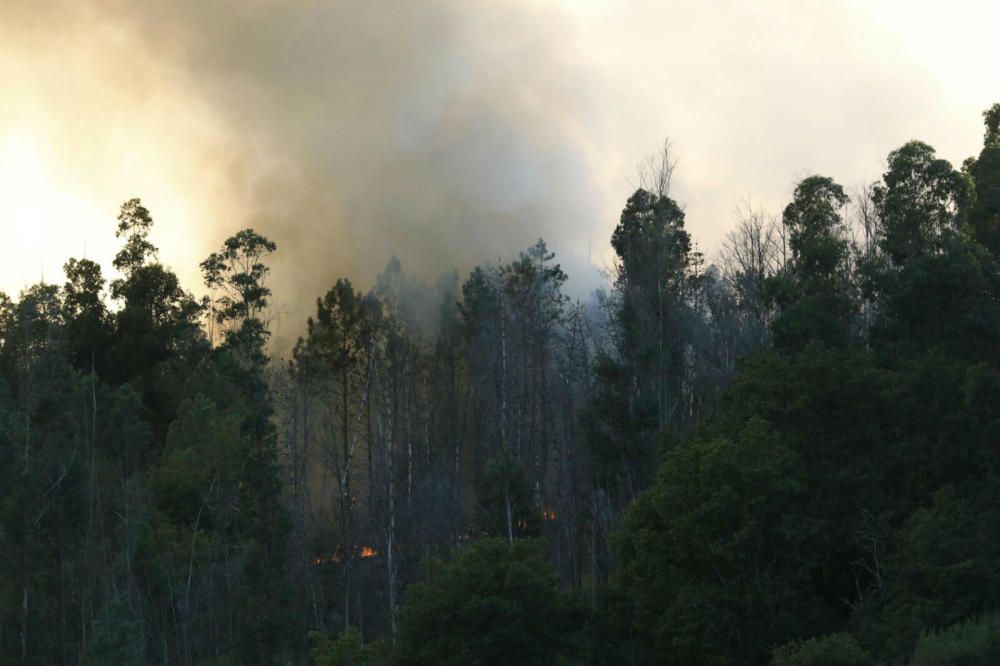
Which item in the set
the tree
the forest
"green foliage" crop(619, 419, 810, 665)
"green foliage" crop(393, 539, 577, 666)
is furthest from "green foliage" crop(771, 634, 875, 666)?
the tree

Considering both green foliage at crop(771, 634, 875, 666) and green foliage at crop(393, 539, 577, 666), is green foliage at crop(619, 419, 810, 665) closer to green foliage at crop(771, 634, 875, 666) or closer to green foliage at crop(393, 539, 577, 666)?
green foliage at crop(393, 539, 577, 666)

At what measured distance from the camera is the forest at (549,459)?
35.2 meters

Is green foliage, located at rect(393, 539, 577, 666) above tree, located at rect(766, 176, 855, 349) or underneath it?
underneath

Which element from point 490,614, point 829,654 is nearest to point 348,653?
point 490,614

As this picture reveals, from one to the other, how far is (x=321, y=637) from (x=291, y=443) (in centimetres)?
3267

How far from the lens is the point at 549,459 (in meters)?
71.2

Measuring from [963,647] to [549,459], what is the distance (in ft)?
144

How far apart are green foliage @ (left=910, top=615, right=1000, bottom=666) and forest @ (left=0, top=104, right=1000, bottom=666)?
0.09 metres

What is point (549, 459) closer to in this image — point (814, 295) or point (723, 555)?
point (814, 295)

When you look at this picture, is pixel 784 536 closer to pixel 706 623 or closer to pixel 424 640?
pixel 706 623

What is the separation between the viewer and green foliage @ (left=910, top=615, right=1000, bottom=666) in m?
27.7

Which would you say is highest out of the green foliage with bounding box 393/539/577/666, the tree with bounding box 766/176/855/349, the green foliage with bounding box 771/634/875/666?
the tree with bounding box 766/176/855/349

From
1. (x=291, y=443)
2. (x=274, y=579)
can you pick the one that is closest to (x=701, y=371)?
(x=274, y=579)

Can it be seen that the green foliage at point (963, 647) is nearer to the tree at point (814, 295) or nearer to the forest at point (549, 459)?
the forest at point (549, 459)
